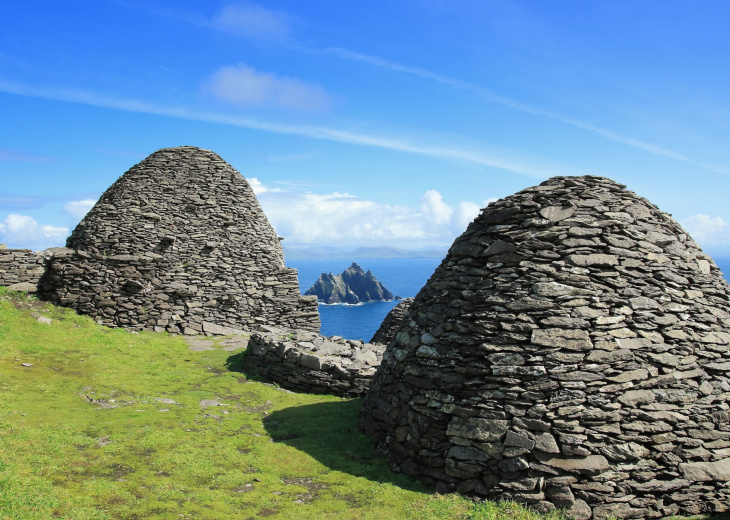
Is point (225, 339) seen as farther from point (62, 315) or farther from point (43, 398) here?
point (43, 398)

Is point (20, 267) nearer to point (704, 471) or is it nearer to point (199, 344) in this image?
point (199, 344)

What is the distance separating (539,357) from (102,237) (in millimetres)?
20264

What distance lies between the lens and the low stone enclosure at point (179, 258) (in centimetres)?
1903

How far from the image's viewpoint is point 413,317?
9.47 metres

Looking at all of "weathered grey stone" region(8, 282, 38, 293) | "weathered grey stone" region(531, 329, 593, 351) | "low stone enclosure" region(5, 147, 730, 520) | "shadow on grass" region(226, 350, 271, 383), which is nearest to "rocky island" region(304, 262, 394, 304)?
"weathered grey stone" region(8, 282, 38, 293)

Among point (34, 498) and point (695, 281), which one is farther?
point (695, 281)

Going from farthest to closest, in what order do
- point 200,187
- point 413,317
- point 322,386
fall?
point 200,187
point 322,386
point 413,317

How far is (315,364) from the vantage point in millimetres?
12812

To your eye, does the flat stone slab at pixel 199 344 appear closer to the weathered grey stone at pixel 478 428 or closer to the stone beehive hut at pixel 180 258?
the stone beehive hut at pixel 180 258

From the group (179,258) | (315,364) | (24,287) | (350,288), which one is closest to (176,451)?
(315,364)

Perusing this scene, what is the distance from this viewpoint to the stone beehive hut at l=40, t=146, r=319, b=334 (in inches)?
751

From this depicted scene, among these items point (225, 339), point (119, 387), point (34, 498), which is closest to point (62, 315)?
point (225, 339)

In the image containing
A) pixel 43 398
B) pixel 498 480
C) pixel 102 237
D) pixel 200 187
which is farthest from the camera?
pixel 200 187

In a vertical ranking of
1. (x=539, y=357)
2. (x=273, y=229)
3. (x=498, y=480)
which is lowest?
(x=498, y=480)
